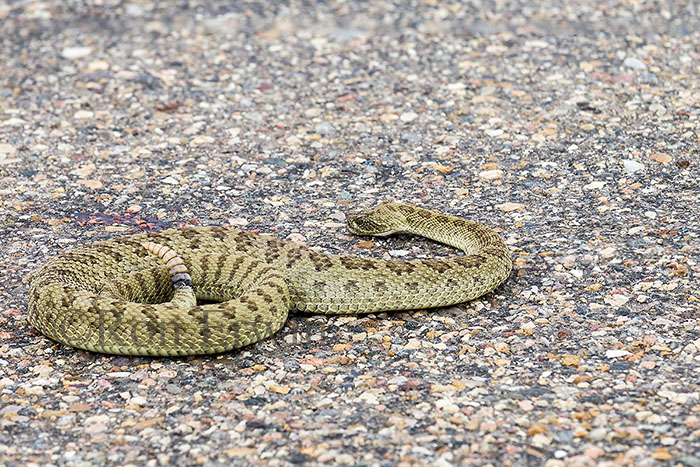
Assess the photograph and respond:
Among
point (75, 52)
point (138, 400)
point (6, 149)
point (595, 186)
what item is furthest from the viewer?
point (75, 52)

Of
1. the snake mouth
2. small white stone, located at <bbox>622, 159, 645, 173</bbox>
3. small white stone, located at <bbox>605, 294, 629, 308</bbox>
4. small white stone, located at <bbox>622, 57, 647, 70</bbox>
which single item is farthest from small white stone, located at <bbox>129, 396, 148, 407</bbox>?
small white stone, located at <bbox>622, 57, 647, 70</bbox>

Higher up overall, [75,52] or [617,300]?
[75,52]

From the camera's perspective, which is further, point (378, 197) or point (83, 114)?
point (83, 114)

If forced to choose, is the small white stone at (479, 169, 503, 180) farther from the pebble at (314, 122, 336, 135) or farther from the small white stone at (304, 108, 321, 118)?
the small white stone at (304, 108, 321, 118)

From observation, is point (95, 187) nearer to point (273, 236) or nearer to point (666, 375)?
point (273, 236)

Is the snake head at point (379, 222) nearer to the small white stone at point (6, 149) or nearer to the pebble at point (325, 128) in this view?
the pebble at point (325, 128)

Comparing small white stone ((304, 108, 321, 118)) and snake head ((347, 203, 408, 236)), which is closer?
snake head ((347, 203, 408, 236))

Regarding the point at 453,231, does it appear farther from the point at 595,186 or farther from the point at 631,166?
the point at 631,166

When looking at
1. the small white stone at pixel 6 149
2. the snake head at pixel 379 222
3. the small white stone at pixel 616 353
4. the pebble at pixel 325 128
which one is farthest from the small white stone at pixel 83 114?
the small white stone at pixel 616 353

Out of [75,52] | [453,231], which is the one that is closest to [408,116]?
[453,231]
